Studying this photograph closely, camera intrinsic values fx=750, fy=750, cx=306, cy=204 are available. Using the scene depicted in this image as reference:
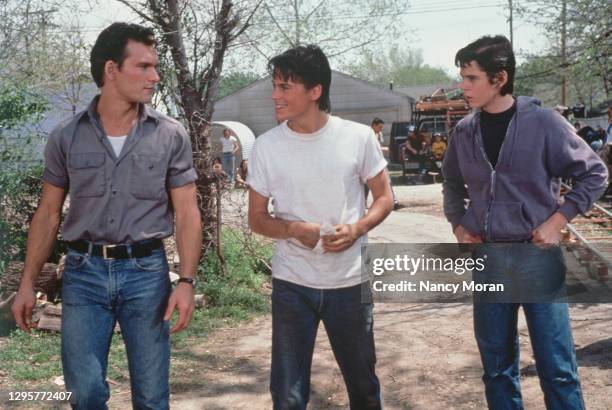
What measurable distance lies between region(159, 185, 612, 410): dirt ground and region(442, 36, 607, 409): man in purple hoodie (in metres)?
1.32

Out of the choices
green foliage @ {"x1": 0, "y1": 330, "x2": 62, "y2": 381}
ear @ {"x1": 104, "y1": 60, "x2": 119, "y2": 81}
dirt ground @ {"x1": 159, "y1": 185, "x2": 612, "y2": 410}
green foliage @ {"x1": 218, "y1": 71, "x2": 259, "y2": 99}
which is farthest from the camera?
green foliage @ {"x1": 218, "y1": 71, "x2": 259, "y2": 99}

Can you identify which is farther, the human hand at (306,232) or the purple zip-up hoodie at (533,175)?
the purple zip-up hoodie at (533,175)

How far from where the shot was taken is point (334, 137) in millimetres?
3320

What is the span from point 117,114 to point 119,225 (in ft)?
1.68

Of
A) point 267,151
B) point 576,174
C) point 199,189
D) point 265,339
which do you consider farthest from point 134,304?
point 199,189

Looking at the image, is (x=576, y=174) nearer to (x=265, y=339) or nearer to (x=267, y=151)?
(x=267, y=151)

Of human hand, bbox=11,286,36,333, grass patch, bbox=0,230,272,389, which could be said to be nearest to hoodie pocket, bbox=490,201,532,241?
human hand, bbox=11,286,36,333

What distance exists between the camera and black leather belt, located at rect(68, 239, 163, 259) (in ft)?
10.3

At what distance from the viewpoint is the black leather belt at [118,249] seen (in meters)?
3.13

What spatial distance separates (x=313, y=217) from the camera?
327cm

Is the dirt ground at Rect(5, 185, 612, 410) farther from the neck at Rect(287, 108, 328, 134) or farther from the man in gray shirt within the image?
the neck at Rect(287, 108, 328, 134)

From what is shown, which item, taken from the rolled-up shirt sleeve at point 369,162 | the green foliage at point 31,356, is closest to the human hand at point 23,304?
the rolled-up shirt sleeve at point 369,162

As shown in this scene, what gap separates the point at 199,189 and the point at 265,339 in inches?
83.3

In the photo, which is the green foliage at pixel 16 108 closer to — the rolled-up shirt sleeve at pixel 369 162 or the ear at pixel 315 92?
the ear at pixel 315 92
